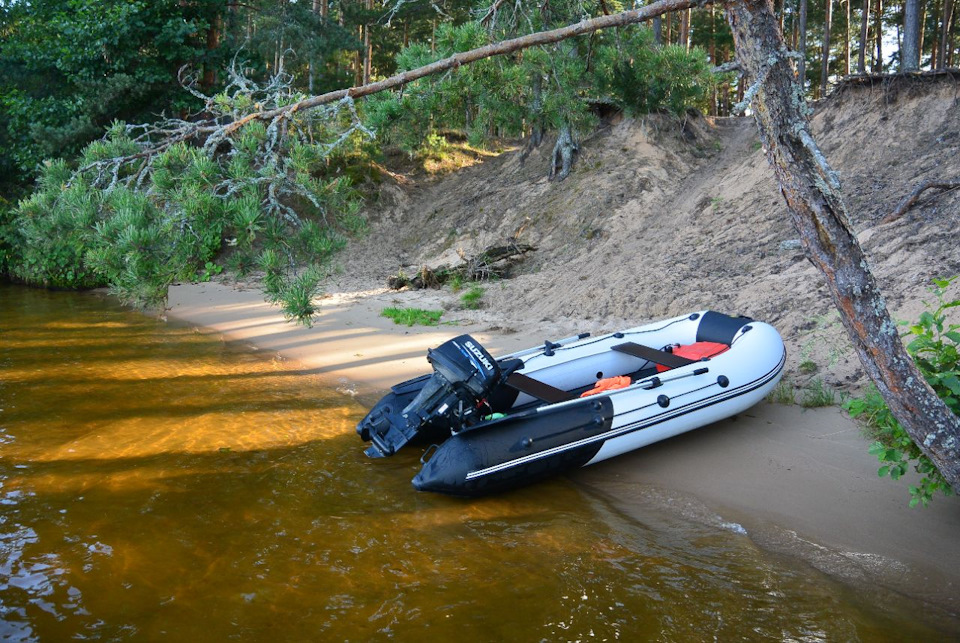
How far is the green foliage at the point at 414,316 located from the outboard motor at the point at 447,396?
4.40 meters

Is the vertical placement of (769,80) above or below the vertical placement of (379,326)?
above

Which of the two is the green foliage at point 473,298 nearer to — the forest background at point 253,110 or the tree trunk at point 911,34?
the forest background at point 253,110

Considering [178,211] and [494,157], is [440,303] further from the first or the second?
[494,157]

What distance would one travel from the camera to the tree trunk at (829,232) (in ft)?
12.8

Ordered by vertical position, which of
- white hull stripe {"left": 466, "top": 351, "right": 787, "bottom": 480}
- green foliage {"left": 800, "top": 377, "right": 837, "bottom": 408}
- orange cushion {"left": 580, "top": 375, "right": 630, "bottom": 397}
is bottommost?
green foliage {"left": 800, "top": 377, "right": 837, "bottom": 408}

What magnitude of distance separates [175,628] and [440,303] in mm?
8101

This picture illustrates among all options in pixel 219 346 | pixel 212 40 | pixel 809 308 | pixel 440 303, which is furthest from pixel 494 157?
pixel 809 308

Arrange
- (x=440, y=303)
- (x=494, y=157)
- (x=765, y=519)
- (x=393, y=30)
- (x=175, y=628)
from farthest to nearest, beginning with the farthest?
(x=393, y=30) < (x=494, y=157) < (x=440, y=303) < (x=765, y=519) < (x=175, y=628)

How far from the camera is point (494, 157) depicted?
65.6ft

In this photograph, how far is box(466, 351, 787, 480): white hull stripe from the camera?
5.27 meters

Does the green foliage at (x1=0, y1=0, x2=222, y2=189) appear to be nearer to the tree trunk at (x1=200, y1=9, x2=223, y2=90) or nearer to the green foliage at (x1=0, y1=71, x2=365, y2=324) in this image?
the tree trunk at (x1=200, y1=9, x2=223, y2=90)

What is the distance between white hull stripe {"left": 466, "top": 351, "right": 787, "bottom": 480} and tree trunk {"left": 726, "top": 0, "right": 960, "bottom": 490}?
6.14 feet

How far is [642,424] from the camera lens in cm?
571

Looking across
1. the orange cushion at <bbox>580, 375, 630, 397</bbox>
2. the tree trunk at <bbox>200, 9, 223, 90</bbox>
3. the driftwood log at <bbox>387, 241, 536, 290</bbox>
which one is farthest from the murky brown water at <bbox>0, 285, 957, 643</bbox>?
the tree trunk at <bbox>200, 9, 223, 90</bbox>
